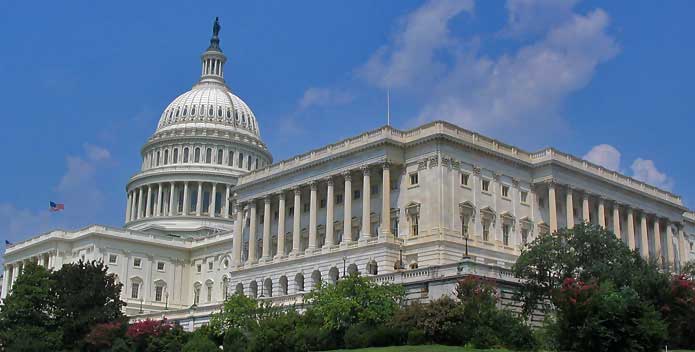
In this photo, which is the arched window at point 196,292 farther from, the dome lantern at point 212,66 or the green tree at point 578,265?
the green tree at point 578,265

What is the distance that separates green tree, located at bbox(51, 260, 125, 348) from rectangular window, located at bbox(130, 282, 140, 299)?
4264 cm

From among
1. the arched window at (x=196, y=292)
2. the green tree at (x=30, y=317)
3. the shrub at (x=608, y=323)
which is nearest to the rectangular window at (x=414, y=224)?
the green tree at (x=30, y=317)

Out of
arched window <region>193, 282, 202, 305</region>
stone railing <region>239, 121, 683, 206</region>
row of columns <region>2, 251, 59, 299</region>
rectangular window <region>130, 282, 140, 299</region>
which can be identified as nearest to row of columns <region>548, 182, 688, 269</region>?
stone railing <region>239, 121, 683, 206</region>

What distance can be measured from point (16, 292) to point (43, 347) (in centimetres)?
Result: 897

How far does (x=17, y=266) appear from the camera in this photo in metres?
143

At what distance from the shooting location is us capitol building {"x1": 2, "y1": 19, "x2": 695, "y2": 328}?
283 feet

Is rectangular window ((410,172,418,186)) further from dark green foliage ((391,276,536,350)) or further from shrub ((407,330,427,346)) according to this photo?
shrub ((407,330,427,346))

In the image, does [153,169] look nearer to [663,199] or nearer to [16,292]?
[16,292]

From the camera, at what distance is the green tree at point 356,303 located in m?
63.0

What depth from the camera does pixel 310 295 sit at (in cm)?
7019

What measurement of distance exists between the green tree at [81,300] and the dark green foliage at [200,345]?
48.6ft

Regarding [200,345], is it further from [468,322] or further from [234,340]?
[468,322]

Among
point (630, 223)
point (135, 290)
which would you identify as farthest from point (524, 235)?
point (135, 290)

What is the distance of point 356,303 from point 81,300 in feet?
103
